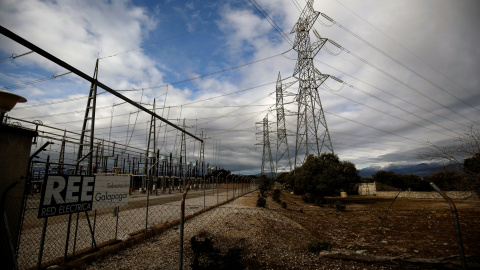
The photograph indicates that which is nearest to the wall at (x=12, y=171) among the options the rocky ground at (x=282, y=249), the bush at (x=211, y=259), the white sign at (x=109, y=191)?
the white sign at (x=109, y=191)

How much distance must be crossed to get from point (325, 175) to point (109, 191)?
2893 centimetres

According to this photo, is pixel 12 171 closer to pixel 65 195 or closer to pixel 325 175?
pixel 65 195

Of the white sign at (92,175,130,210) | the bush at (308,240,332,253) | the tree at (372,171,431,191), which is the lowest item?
the tree at (372,171,431,191)

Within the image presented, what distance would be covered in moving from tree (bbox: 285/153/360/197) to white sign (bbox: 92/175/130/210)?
27.7m

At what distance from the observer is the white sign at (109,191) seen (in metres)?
5.43

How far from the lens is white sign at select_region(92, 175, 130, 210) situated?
543cm

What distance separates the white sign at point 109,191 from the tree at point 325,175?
27.7 m

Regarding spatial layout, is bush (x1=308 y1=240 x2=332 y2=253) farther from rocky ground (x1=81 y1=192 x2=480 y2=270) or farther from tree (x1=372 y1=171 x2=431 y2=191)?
tree (x1=372 y1=171 x2=431 y2=191)

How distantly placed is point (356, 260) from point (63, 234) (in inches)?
403

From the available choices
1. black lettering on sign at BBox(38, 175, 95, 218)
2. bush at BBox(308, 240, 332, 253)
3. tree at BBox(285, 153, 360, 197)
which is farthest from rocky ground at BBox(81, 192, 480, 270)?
tree at BBox(285, 153, 360, 197)

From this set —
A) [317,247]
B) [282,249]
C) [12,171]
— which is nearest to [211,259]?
[282,249]

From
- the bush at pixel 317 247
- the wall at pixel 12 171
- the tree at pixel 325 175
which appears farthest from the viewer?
the tree at pixel 325 175

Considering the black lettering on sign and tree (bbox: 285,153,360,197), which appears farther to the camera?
tree (bbox: 285,153,360,197)

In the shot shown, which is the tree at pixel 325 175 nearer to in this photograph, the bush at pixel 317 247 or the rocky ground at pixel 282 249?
the rocky ground at pixel 282 249
